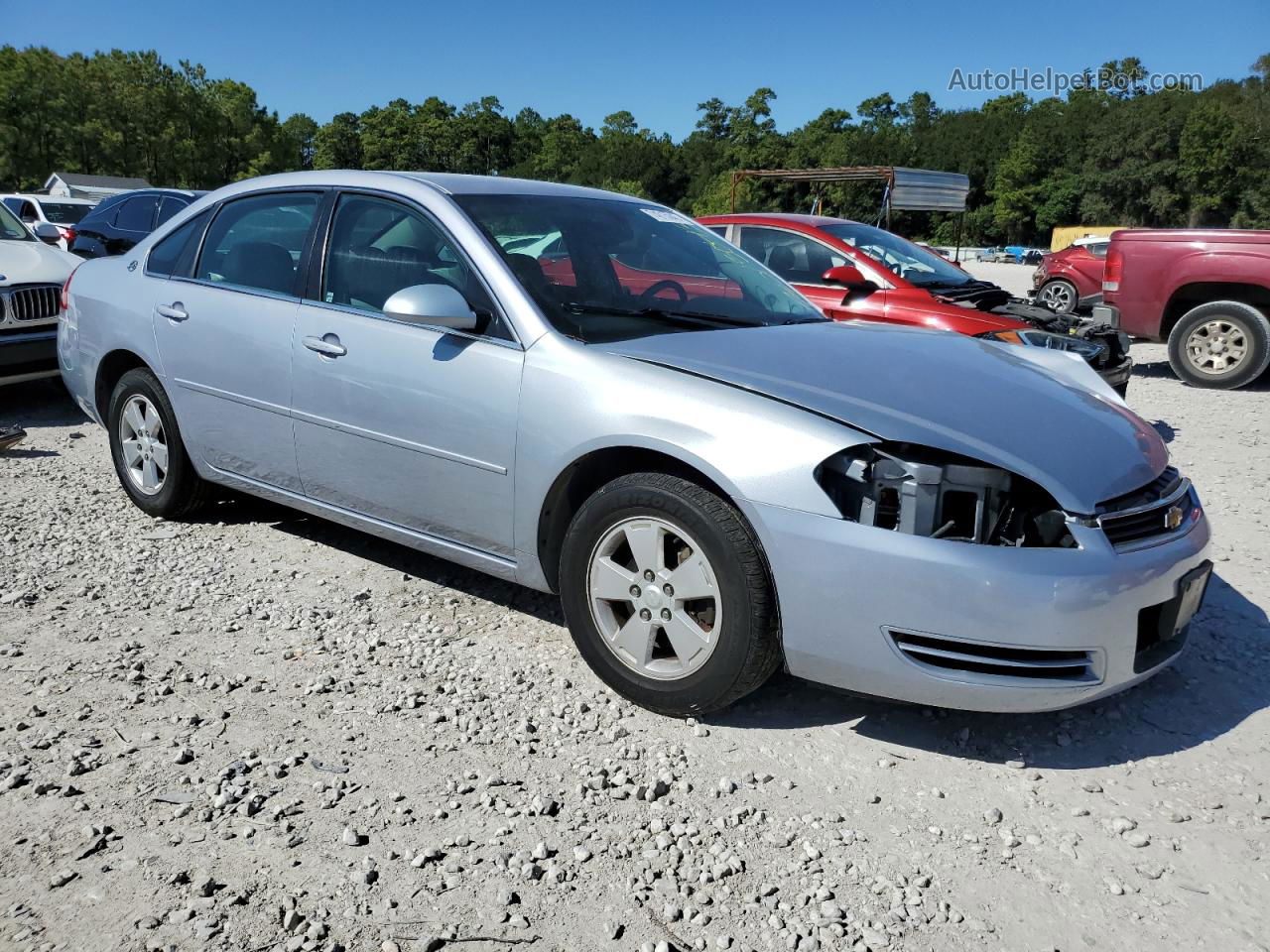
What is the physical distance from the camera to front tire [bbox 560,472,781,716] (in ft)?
9.47

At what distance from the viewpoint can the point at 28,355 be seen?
7.14 metres

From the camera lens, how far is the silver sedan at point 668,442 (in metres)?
2.76

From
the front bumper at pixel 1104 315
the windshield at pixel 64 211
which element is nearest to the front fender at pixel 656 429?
the front bumper at pixel 1104 315

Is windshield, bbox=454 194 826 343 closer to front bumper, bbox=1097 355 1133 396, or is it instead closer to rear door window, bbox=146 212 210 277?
rear door window, bbox=146 212 210 277

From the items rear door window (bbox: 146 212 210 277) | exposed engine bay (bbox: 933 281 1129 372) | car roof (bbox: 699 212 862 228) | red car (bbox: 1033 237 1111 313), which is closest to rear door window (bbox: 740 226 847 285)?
car roof (bbox: 699 212 862 228)

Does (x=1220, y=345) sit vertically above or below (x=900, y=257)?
below

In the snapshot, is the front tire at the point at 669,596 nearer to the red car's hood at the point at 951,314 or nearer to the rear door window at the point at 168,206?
the red car's hood at the point at 951,314

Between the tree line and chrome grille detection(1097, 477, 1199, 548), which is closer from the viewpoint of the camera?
chrome grille detection(1097, 477, 1199, 548)

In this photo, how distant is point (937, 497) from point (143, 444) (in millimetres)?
3840

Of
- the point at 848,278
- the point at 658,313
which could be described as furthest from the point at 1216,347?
the point at 658,313

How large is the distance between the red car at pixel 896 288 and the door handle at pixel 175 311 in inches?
162

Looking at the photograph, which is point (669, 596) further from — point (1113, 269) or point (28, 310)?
point (1113, 269)

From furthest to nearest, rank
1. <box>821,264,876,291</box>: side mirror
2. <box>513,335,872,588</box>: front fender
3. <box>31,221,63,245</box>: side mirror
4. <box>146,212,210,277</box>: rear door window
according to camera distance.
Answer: <box>31,221,63,245</box>: side mirror
<box>821,264,876,291</box>: side mirror
<box>146,212,210,277</box>: rear door window
<box>513,335,872,588</box>: front fender

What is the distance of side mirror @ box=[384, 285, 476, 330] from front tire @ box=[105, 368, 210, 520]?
1.86m
